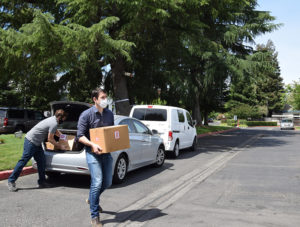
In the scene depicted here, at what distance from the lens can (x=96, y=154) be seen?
429 cm

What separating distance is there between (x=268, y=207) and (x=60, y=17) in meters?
14.3

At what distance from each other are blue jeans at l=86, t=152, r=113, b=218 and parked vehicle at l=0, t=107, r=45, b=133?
15.8 meters

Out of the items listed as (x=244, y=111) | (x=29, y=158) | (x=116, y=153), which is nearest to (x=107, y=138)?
(x=116, y=153)

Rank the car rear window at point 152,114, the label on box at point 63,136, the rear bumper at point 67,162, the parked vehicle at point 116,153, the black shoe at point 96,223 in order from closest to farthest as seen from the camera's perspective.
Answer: the black shoe at point 96,223
the rear bumper at point 67,162
the parked vehicle at point 116,153
the label on box at point 63,136
the car rear window at point 152,114

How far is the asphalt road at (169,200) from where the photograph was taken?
4.57 metres

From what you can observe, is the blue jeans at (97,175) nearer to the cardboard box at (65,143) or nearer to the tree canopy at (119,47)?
the cardboard box at (65,143)

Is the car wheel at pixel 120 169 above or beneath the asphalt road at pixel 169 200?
above

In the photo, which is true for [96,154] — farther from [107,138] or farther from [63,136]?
[63,136]

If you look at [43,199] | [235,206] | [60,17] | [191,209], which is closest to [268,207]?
[235,206]

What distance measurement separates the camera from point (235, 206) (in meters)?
5.33

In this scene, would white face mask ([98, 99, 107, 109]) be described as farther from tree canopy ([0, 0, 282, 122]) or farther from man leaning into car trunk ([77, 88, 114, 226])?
tree canopy ([0, 0, 282, 122])

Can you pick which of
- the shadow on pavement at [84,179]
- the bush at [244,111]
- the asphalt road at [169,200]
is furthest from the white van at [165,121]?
the bush at [244,111]

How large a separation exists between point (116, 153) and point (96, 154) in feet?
8.15

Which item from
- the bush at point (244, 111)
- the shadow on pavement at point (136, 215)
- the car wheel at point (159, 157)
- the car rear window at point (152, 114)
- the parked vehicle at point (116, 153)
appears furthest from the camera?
the bush at point (244, 111)
